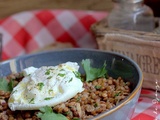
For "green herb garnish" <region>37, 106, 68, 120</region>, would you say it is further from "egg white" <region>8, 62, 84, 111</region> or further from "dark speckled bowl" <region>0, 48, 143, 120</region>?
"dark speckled bowl" <region>0, 48, 143, 120</region>

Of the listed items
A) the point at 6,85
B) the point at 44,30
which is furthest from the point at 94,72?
the point at 44,30

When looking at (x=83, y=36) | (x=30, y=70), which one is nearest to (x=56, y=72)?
(x=30, y=70)

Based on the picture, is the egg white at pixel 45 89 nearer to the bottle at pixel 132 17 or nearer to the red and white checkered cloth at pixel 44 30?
the bottle at pixel 132 17

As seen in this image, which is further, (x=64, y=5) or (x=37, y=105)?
(x=64, y=5)

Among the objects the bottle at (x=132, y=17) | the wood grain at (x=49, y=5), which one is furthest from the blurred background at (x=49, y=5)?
the bottle at (x=132, y=17)

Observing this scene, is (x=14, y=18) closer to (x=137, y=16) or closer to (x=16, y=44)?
(x=16, y=44)

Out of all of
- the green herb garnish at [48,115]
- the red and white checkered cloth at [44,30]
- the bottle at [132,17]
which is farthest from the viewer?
the red and white checkered cloth at [44,30]

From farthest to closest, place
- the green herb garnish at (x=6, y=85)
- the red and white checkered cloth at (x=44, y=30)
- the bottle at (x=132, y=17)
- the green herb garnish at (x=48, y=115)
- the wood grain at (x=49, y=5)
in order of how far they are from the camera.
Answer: the wood grain at (x=49, y=5) < the red and white checkered cloth at (x=44, y=30) < the bottle at (x=132, y=17) < the green herb garnish at (x=6, y=85) < the green herb garnish at (x=48, y=115)
